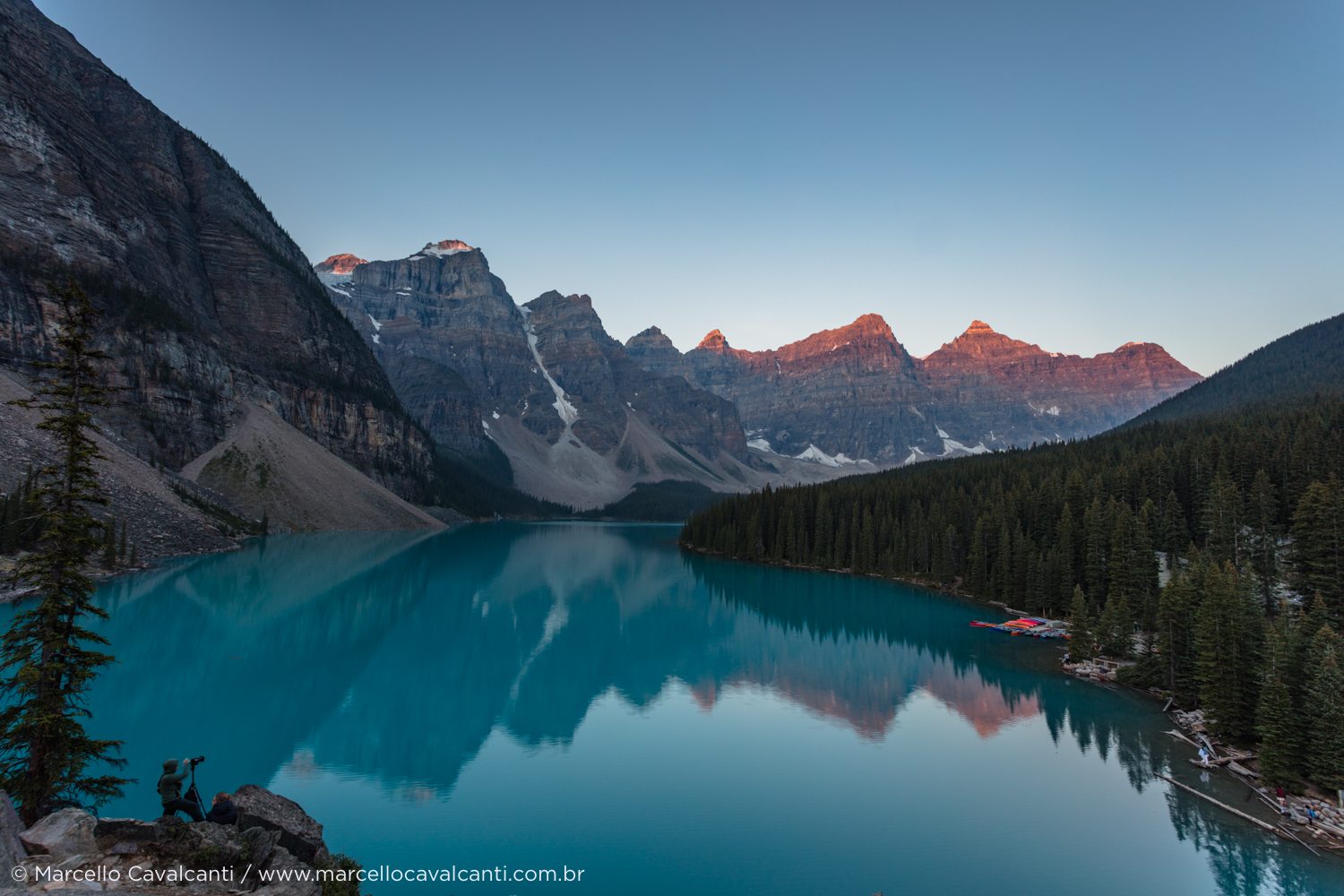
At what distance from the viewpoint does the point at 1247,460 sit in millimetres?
61125

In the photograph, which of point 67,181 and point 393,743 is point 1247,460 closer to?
point 393,743

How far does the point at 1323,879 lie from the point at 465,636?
46.4 meters

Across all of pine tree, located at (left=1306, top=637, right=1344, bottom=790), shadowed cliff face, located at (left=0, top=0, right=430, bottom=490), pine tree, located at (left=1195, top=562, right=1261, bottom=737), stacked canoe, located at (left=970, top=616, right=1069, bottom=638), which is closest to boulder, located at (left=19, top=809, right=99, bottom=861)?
pine tree, located at (left=1306, top=637, right=1344, bottom=790)

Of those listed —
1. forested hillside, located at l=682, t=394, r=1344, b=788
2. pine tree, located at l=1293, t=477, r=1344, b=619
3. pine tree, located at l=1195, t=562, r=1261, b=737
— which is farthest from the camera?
pine tree, located at l=1293, t=477, r=1344, b=619

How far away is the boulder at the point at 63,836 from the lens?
10516 millimetres

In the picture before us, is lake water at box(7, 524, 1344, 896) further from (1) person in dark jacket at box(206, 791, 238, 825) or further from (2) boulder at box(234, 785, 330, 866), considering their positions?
(1) person in dark jacket at box(206, 791, 238, 825)

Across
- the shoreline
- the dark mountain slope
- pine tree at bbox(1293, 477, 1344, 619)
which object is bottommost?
the shoreline

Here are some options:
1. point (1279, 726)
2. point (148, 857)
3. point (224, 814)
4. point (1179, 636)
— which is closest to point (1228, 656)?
point (1279, 726)

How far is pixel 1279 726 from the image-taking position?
79.5 ft

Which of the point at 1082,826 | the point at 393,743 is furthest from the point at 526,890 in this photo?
the point at 1082,826

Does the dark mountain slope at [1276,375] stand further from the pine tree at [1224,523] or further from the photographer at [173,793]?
the photographer at [173,793]

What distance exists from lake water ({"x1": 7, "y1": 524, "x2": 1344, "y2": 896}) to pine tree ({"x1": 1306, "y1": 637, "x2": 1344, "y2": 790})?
2793 millimetres

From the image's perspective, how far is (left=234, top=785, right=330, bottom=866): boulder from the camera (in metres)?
12.7

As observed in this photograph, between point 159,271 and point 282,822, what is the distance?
147225mm
